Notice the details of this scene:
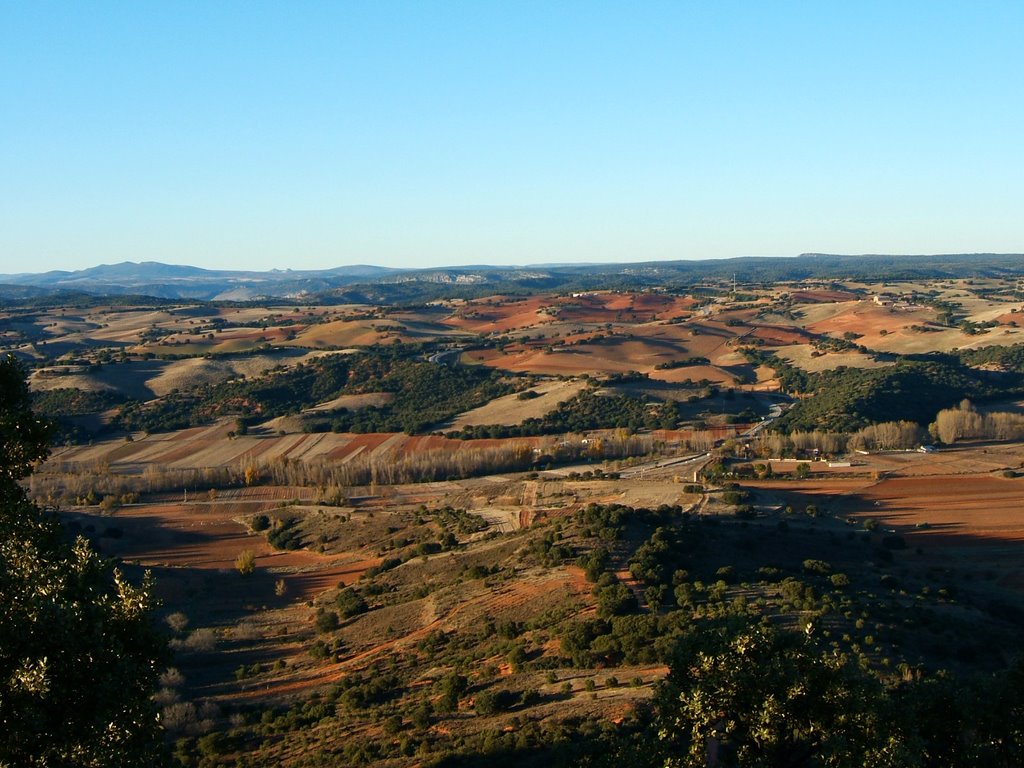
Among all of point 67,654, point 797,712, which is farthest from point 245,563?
point 797,712

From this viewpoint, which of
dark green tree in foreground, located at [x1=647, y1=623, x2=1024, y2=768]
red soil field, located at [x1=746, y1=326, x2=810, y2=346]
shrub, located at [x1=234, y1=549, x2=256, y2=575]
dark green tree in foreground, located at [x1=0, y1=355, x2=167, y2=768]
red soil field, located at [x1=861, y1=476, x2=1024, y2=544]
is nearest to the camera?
dark green tree in foreground, located at [x1=0, y1=355, x2=167, y2=768]

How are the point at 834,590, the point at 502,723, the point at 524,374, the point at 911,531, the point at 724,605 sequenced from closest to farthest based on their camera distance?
the point at 502,723 → the point at 724,605 → the point at 834,590 → the point at 911,531 → the point at 524,374

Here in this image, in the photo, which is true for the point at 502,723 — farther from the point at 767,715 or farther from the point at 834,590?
the point at 834,590

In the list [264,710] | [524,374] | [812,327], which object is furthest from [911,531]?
[812,327]

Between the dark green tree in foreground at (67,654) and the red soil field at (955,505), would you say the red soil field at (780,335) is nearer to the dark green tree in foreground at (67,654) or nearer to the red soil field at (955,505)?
the red soil field at (955,505)

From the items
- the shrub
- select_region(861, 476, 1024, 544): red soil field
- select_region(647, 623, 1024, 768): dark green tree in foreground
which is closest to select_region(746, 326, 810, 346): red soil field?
select_region(861, 476, 1024, 544): red soil field

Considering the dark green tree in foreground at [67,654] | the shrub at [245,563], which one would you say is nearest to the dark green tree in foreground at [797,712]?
the dark green tree in foreground at [67,654]

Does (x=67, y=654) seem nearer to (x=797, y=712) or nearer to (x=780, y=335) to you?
(x=797, y=712)

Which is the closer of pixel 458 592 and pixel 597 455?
pixel 458 592

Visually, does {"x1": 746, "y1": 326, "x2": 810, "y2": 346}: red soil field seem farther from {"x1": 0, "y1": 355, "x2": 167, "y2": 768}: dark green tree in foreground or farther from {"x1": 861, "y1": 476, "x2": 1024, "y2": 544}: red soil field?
{"x1": 0, "y1": 355, "x2": 167, "y2": 768}: dark green tree in foreground
